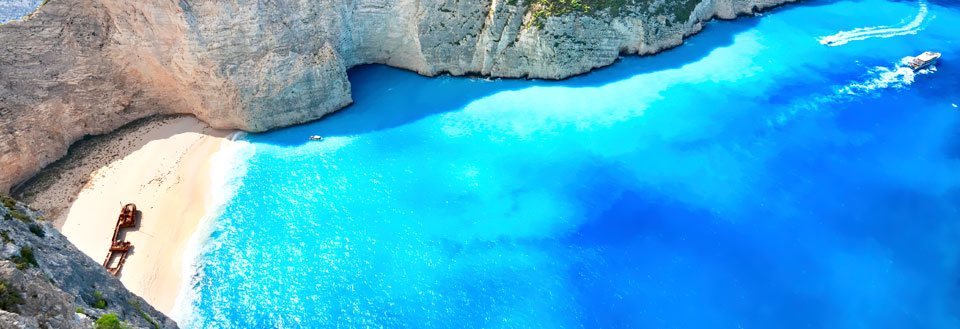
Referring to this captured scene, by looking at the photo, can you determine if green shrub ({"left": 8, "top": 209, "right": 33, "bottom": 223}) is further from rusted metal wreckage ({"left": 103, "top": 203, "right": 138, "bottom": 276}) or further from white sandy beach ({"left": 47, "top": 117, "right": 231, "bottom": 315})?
rusted metal wreckage ({"left": 103, "top": 203, "right": 138, "bottom": 276})

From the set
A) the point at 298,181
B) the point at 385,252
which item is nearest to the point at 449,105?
the point at 298,181

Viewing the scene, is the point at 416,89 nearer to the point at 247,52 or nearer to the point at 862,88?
the point at 247,52

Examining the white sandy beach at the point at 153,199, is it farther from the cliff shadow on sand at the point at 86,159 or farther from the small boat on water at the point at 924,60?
the small boat on water at the point at 924,60

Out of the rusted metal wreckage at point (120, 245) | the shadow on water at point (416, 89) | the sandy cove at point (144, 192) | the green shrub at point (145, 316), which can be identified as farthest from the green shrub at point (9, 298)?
the shadow on water at point (416, 89)

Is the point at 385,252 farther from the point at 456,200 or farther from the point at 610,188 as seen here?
the point at 610,188

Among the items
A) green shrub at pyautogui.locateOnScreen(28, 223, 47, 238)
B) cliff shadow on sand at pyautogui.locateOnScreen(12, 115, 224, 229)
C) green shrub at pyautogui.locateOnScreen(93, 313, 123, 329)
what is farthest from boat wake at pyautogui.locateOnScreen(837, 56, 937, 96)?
green shrub at pyautogui.locateOnScreen(28, 223, 47, 238)

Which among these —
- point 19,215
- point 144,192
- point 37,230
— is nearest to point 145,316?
point 37,230
